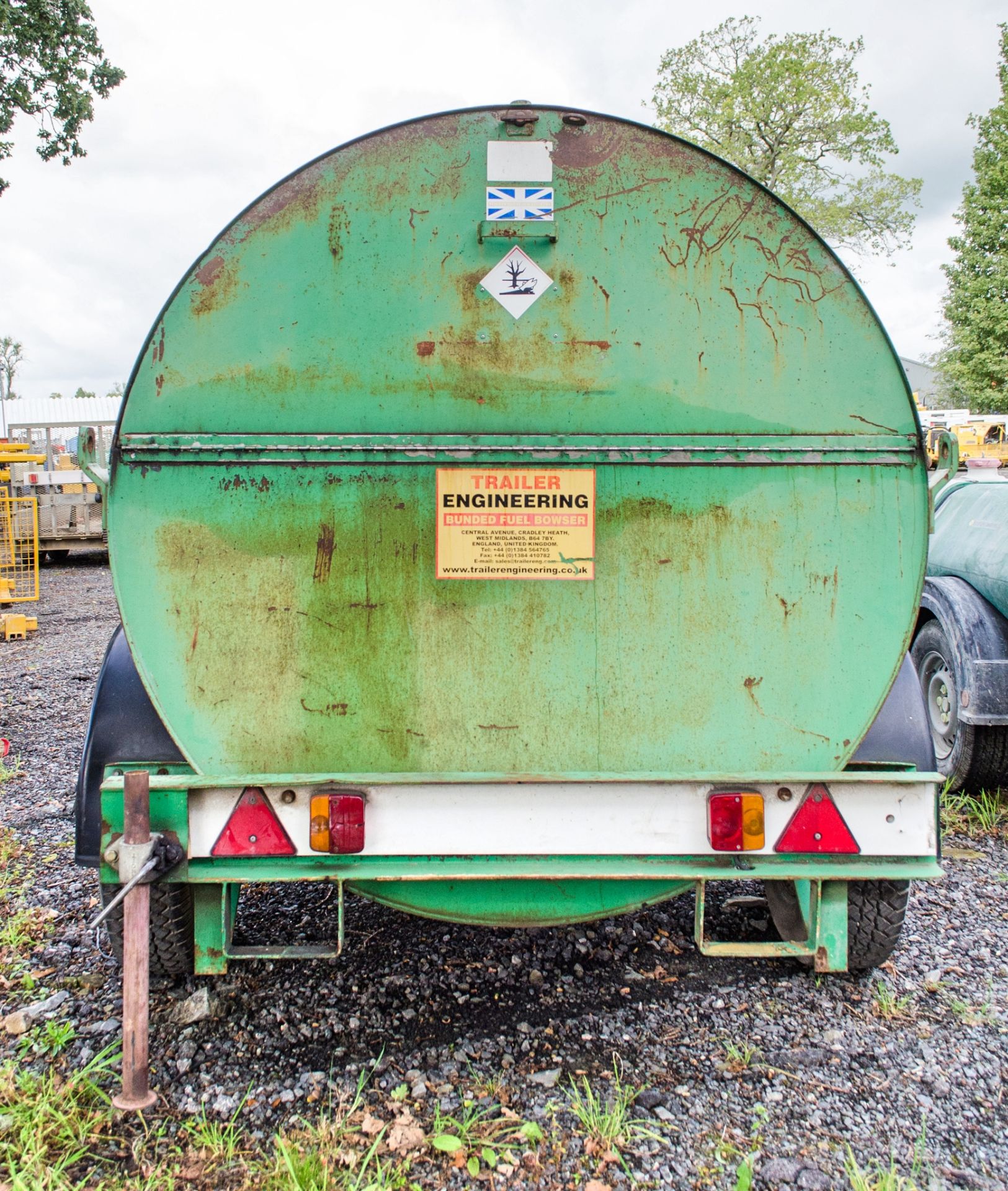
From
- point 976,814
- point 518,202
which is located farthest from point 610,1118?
point 976,814

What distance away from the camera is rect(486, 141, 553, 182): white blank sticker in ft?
7.64

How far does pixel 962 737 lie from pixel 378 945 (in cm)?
325

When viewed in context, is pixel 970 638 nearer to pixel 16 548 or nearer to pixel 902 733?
pixel 902 733

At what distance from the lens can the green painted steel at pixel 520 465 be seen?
2.34 metres

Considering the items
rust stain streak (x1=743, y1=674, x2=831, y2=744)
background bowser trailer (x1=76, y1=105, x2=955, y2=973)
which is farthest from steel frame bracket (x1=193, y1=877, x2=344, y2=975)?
rust stain streak (x1=743, y1=674, x2=831, y2=744)

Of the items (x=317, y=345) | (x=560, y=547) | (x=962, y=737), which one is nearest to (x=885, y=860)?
(x=560, y=547)

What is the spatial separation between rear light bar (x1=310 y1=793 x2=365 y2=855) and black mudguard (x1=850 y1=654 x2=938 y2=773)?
4.77 feet

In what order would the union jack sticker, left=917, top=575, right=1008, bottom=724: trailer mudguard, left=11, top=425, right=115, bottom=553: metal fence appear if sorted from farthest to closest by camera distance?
1. left=11, top=425, right=115, bottom=553: metal fence
2. left=917, top=575, right=1008, bottom=724: trailer mudguard
3. the union jack sticker

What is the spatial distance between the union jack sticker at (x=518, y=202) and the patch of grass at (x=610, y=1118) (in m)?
2.38

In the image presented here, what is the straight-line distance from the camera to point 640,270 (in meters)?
2.37

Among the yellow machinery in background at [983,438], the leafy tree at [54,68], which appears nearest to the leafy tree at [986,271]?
the yellow machinery in background at [983,438]

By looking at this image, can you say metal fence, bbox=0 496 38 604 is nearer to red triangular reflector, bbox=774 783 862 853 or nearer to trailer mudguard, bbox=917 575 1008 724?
trailer mudguard, bbox=917 575 1008 724

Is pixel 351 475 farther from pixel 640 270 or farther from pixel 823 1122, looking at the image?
pixel 823 1122

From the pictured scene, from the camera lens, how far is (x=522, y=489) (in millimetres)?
2371
